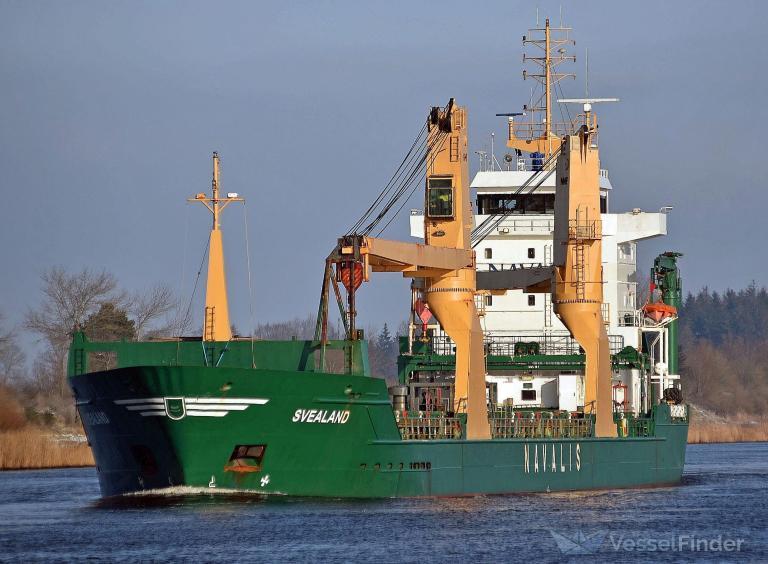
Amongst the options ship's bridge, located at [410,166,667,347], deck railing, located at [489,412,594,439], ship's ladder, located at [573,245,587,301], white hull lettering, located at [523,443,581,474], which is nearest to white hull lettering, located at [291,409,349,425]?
deck railing, located at [489,412,594,439]

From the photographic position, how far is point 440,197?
36625 mm

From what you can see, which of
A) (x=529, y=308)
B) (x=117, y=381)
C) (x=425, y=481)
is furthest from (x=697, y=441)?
(x=117, y=381)

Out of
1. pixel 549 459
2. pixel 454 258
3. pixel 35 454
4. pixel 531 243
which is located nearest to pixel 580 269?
pixel 454 258

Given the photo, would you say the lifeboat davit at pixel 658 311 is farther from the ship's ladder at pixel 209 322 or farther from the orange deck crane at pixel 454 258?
the ship's ladder at pixel 209 322

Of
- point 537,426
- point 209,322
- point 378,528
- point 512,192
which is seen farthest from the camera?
point 512,192

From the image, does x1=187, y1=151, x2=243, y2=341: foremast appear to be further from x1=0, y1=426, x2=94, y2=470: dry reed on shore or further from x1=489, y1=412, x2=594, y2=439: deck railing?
x1=0, y1=426, x2=94, y2=470: dry reed on shore

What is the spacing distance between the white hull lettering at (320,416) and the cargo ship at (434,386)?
25 millimetres

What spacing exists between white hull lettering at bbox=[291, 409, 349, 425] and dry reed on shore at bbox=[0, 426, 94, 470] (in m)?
19.3

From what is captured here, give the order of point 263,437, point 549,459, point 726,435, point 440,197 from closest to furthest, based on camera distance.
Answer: point 263,437, point 440,197, point 549,459, point 726,435

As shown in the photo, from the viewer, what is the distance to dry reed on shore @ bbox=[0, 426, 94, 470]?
160 ft

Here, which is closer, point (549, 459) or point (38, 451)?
point (549, 459)

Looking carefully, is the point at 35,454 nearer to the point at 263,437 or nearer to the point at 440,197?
the point at 440,197

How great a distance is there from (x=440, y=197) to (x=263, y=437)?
8218 millimetres

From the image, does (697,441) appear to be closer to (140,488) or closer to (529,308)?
(529,308)
